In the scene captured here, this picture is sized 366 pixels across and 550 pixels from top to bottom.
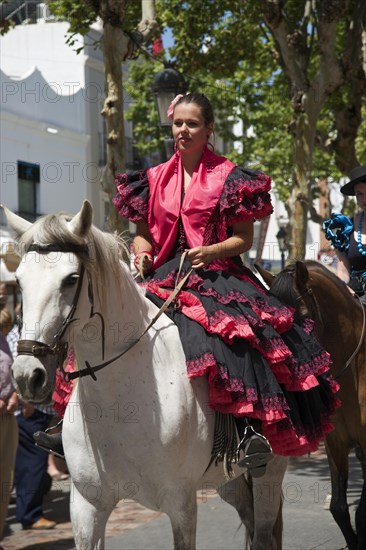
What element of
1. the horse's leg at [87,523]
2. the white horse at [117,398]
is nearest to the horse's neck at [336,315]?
the white horse at [117,398]

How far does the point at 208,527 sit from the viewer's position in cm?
848

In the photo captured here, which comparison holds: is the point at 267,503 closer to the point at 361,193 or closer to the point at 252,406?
the point at 252,406

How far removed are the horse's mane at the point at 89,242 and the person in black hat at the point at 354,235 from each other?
2757 millimetres

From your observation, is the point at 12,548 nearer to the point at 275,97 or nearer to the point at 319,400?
the point at 319,400

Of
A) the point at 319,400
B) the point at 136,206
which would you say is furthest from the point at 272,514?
the point at 136,206

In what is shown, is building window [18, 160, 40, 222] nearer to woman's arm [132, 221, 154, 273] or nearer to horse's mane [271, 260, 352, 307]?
horse's mane [271, 260, 352, 307]

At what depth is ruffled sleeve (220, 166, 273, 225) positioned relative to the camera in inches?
198

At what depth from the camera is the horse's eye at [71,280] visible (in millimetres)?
4105

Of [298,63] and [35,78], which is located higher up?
[35,78]

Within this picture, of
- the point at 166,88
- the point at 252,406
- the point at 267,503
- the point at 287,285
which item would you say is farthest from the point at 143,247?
the point at 166,88

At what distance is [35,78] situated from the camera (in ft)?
86.5

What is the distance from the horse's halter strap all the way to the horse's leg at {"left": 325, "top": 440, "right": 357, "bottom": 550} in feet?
9.86

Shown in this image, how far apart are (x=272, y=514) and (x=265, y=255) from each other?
47.1 meters

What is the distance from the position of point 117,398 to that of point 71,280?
2.32 ft
